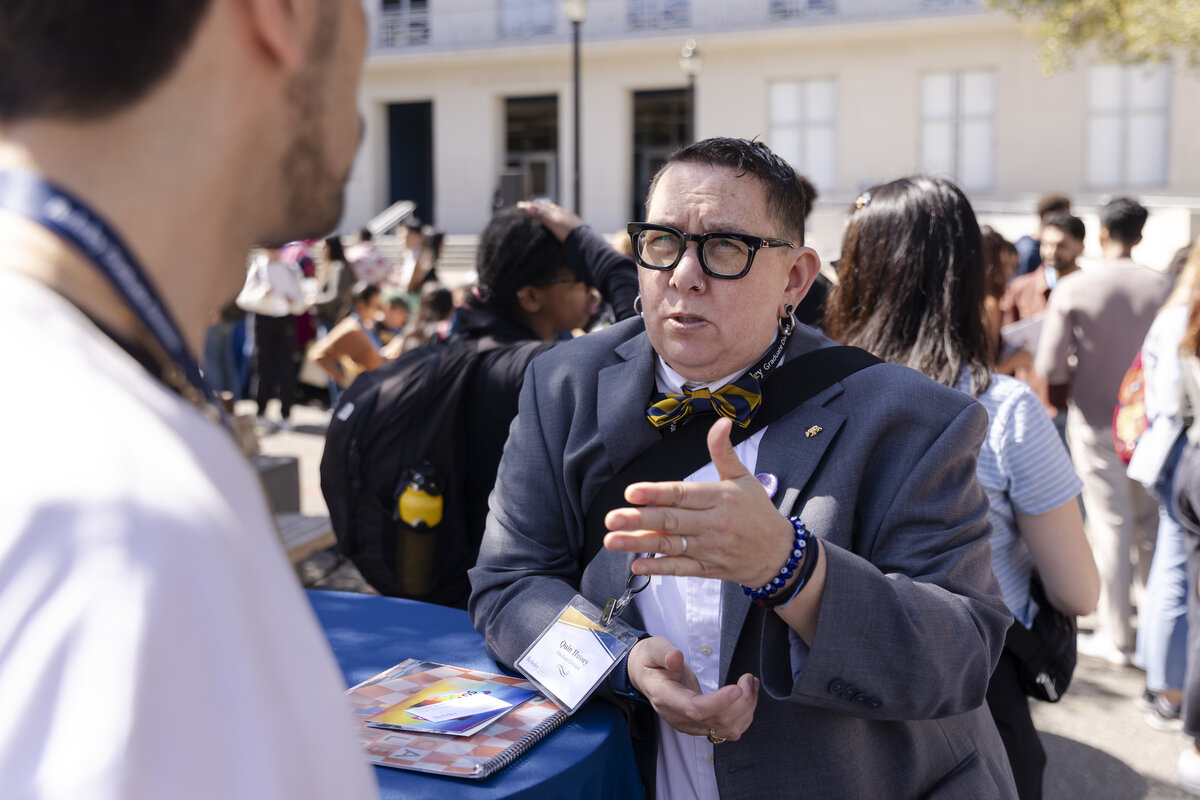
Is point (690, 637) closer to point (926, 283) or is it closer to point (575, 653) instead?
point (575, 653)

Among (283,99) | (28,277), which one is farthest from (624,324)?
(28,277)

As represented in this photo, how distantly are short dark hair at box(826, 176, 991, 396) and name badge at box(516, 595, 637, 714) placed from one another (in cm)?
119

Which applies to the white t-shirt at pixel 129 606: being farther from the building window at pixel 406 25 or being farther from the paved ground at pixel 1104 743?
the building window at pixel 406 25

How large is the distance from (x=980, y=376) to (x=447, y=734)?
1.63 m

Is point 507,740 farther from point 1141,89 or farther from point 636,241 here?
point 1141,89

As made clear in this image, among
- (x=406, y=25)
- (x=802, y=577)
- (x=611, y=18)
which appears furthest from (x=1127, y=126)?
→ (x=802, y=577)

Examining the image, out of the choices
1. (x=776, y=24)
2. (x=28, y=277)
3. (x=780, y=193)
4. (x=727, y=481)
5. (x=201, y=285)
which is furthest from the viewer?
(x=776, y=24)

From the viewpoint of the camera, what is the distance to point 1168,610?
4266mm

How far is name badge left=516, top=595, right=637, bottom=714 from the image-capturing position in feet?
6.24

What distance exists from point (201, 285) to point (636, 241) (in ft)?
4.99

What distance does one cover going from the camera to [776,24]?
972 inches

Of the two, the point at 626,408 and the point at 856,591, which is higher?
the point at 626,408

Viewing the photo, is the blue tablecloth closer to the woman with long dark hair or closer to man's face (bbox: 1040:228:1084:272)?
the woman with long dark hair

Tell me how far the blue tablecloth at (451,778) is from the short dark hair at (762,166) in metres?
1.05
